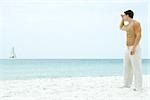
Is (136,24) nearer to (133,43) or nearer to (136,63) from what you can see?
(133,43)

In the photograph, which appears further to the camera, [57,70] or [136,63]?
[57,70]

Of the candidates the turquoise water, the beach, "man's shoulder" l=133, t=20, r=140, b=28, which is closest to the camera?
the beach

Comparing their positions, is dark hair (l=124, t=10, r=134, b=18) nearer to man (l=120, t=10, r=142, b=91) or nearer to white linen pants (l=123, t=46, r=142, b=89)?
man (l=120, t=10, r=142, b=91)

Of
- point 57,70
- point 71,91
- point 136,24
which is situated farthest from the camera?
point 57,70

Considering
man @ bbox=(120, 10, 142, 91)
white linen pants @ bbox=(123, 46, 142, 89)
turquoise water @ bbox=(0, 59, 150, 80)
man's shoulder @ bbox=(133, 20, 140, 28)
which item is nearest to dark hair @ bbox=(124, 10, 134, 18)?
man @ bbox=(120, 10, 142, 91)

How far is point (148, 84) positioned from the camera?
927 centimetres

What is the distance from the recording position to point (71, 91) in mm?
8164

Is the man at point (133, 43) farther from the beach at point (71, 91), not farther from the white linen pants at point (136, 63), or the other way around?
the beach at point (71, 91)

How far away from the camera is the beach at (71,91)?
7.43 metres

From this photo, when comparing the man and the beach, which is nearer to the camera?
the beach

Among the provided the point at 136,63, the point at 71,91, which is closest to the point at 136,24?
the point at 136,63

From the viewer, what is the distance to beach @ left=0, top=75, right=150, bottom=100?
7.43 m

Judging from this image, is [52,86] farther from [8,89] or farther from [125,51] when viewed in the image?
[125,51]

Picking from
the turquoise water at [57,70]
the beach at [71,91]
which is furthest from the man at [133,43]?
the turquoise water at [57,70]
